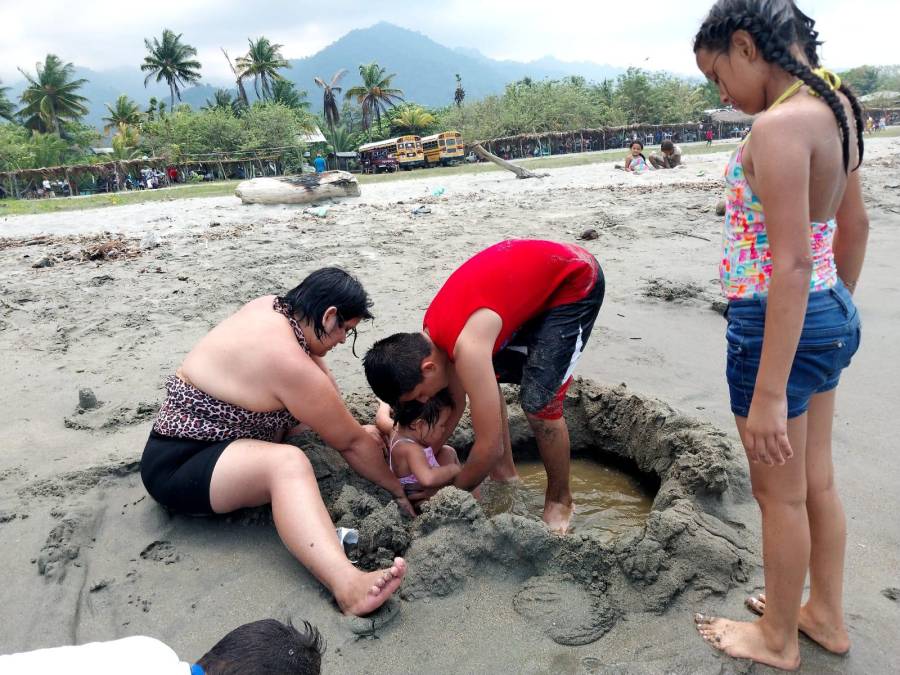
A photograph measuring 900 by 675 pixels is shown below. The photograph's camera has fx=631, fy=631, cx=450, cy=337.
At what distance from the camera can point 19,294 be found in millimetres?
5523

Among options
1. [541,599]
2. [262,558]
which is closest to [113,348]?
[262,558]

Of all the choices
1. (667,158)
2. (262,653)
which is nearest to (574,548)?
(262,653)

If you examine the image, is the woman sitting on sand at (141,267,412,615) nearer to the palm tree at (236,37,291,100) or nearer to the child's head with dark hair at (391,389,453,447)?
the child's head with dark hair at (391,389,453,447)

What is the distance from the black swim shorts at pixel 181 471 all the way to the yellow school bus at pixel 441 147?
29302mm

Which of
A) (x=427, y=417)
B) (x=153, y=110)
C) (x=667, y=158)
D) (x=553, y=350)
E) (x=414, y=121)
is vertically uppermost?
(x=153, y=110)

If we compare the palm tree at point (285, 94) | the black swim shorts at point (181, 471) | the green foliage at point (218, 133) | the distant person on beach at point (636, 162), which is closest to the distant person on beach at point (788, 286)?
the black swim shorts at point (181, 471)

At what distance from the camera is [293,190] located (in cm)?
1141

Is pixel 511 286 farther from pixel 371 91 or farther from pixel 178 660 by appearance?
pixel 371 91

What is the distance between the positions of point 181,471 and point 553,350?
57.5 inches

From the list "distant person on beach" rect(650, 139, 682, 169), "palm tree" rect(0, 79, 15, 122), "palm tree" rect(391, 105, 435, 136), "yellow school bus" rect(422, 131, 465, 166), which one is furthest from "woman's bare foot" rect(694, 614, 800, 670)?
"palm tree" rect(0, 79, 15, 122)

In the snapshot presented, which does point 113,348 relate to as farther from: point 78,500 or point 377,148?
point 377,148

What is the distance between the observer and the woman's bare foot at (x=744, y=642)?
5.40 feet

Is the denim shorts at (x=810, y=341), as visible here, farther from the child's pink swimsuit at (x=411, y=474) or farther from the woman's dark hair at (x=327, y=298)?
the child's pink swimsuit at (x=411, y=474)

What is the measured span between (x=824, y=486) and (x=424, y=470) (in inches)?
58.5
